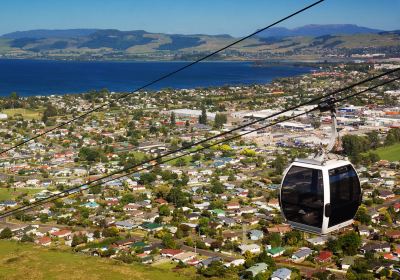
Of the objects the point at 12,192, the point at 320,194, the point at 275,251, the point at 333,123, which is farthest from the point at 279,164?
the point at 333,123

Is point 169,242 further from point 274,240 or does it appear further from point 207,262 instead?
point 274,240

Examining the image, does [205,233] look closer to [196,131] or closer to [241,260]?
[241,260]

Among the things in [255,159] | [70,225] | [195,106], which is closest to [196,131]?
[255,159]

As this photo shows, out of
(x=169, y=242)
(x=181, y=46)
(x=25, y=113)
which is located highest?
(x=181, y=46)

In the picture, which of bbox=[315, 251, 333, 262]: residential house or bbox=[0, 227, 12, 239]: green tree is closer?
bbox=[315, 251, 333, 262]: residential house

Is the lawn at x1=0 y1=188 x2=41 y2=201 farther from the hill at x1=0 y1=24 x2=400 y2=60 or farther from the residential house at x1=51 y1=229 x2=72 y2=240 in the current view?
the hill at x1=0 y1=24 x2=400 y2=60

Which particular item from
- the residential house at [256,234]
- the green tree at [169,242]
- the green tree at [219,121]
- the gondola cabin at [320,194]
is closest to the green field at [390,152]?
the green tree at [219,121]

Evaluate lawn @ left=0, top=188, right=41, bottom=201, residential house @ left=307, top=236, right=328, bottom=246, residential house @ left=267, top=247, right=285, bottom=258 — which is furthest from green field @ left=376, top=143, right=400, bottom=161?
lawn @ left=0, top=188, right=41, bottom=201
